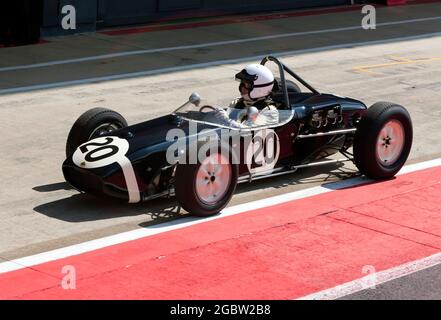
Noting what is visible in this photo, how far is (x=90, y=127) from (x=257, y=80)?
1.92 meters

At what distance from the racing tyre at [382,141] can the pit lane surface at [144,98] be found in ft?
1.79

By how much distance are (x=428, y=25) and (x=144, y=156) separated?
1432 cm

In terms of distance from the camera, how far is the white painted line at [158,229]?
945cm

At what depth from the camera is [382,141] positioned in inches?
471

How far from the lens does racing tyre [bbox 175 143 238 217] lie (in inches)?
405

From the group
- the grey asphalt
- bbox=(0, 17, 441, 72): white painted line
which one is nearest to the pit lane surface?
bbox=(0, 17, 441, 72): white painted line

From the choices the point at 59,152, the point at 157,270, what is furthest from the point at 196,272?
the point at 59,152

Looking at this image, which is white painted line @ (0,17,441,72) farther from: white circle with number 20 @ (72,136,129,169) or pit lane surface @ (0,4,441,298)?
white circle with number 20 @ (72,136,129,169)

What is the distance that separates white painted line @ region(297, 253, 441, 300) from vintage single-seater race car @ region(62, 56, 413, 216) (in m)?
2.03

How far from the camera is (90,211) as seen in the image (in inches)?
427
